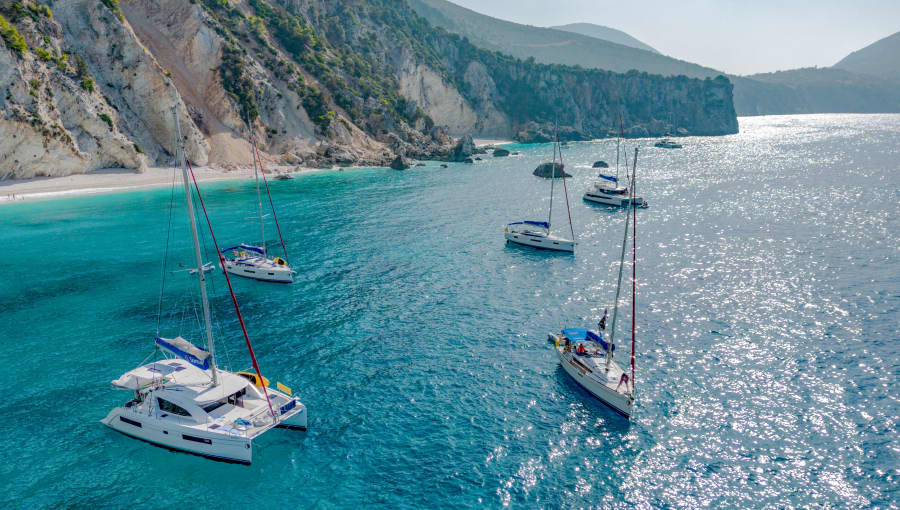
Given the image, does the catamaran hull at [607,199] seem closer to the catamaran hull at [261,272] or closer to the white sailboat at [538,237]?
the white sailboat at [538,237]

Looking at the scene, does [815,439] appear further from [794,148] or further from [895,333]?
[794,148]

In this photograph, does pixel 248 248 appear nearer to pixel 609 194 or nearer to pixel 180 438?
pixel 180 438

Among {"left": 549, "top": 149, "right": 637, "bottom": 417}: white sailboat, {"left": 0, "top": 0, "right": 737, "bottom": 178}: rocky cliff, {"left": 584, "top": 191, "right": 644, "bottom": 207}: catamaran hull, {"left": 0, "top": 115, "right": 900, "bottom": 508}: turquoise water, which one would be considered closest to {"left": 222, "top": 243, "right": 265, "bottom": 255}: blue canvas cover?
{"left": 0, "top": 115, "right": 900, "bottom": 508}: turquoise water

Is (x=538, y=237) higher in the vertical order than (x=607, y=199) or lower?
lower

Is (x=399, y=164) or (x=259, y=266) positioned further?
(x=399, y=164)

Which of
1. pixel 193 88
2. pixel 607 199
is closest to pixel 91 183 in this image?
pixel 193 88

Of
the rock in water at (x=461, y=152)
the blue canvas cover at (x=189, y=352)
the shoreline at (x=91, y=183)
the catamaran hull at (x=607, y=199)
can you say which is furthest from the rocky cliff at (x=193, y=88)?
the blue canvas cover at (x=189, y=352)

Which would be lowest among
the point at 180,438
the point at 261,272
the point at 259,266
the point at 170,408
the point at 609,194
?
the point at 180,438
